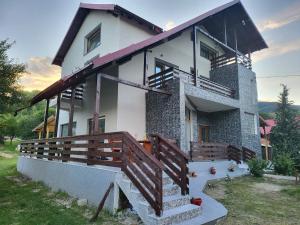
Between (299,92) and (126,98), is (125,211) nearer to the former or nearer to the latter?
(126,98)

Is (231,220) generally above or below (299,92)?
below

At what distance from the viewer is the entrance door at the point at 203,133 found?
14641mm

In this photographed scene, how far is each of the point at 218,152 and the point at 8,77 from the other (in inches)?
418

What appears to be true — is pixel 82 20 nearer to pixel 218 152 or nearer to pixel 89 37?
pixel 89 37

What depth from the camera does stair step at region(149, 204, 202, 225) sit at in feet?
15.4

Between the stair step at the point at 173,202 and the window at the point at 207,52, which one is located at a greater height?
the window at the point at 207,52

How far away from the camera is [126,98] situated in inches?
437

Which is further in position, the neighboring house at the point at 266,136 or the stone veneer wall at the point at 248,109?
the neighboring house at the point at 266,136

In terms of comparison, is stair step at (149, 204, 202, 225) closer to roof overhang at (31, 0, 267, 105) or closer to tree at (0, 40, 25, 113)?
roof overhang at (31, 0, 267, 105)

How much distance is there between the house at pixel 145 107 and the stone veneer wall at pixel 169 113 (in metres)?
0.05

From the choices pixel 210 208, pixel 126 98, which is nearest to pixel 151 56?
pixel 126 98

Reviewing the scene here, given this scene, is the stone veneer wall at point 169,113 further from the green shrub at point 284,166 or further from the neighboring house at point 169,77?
the green shrub at point 284,166

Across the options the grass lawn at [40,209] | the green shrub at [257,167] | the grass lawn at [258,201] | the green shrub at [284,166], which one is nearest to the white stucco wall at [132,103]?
the grass lawn at [40,209]

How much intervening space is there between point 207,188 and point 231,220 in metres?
3.28
